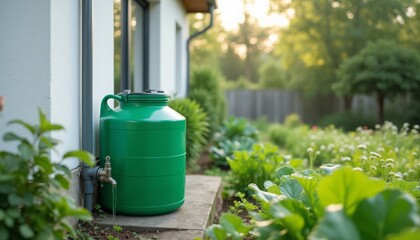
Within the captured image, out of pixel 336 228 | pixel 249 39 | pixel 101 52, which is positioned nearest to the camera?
pixel 336 228

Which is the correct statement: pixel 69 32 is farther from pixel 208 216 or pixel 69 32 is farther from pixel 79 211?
pixel 208 216

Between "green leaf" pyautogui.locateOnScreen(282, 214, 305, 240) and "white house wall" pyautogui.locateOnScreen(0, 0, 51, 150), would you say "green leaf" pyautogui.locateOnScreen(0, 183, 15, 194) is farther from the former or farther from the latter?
"green leaf" pyautogui.locateOnScreen(282, 214, 305, 240)

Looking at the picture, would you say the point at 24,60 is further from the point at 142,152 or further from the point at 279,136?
the point at 279,136

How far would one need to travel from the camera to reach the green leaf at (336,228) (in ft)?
5.26

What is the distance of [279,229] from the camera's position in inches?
83.7

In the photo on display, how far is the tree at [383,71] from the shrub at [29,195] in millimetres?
11116

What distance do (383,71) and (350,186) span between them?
421 inches

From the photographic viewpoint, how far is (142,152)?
2914 millimetres

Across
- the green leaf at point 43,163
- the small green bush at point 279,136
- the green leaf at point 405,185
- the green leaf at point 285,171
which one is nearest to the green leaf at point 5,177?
the green leaf at point 43,163

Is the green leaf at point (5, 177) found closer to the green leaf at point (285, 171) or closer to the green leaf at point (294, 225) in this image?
the green leaf at point (294, 225)

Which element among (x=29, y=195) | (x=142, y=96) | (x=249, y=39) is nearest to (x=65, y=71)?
(x=142, y=96)

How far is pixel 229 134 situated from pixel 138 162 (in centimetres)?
513

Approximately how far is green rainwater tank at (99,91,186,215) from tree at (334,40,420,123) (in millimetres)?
9855

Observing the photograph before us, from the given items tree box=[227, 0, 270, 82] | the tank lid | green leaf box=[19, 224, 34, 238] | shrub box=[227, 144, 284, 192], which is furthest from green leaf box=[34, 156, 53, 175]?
tree box=[227, 0, 270, 82]
